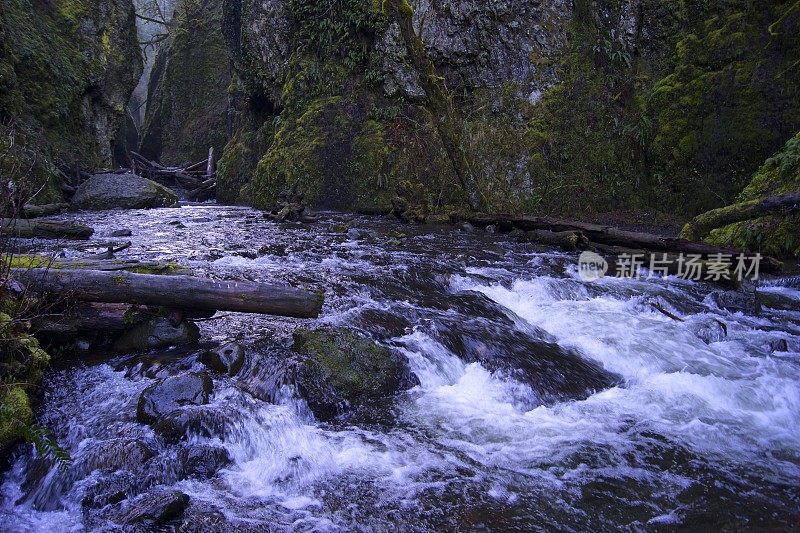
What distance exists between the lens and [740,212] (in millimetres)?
9141

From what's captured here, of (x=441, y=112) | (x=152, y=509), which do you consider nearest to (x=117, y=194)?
(x=441, y=112)

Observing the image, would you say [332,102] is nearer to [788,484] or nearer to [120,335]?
[120,335]

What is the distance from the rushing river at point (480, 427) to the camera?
125 inches

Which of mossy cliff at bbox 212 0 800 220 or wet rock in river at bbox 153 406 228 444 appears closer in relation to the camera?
wet rock in river at bbox 153 406 228 444

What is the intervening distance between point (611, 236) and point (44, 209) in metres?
13.7

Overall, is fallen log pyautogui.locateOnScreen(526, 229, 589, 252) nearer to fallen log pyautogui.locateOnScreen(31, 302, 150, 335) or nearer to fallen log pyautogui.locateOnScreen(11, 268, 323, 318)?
fallen log pyautogui.locateOnScreen(11, 268, 323, 318)

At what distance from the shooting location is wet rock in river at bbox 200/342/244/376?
465 cm

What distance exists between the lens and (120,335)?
5039 millimetres

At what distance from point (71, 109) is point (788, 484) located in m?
24.5

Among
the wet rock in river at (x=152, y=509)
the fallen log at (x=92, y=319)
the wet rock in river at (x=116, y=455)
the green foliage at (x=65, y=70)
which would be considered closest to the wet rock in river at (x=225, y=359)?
the fallen log at (x=92, y=319)

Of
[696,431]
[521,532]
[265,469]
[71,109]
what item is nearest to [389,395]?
[265,469]

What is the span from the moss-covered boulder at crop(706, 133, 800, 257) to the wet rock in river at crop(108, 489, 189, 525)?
10.0 metres

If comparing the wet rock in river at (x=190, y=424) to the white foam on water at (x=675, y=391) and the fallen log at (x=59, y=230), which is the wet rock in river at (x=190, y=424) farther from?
the fallen log at (x=59, y=230)

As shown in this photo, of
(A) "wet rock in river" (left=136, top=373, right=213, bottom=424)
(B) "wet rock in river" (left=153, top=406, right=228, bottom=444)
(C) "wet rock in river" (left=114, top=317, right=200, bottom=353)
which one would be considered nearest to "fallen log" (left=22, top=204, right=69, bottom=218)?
(C) "wet rock in river" (left=114, top=317, right=200, bottom=353)
